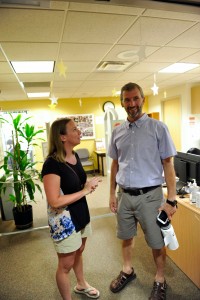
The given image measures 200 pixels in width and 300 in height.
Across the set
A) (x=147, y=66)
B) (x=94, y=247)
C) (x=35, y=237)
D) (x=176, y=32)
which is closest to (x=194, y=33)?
(x=176, y=32)

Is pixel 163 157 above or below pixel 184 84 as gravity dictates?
below

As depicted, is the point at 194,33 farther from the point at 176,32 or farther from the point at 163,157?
the point at 163,157

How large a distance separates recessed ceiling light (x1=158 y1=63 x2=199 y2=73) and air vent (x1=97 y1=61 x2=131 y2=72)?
0.84 meters

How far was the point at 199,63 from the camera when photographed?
356cm

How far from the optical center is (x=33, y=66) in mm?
3195

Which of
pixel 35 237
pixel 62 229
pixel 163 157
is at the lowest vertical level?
pixel 35 237

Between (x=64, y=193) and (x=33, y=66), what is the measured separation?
2438 millimetres

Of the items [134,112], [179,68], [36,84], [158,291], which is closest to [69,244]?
[158,291]

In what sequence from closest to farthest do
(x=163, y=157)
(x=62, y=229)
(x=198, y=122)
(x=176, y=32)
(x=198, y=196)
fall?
(x=62, y=229) < (x=163, y=157) < (x=198, y=196) < (x=176, y=32) < (x=198, y=122)

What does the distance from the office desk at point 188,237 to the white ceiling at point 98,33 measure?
147 cm

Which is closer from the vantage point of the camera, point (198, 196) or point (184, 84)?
point (198, 196)

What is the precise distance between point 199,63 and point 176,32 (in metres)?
1.58

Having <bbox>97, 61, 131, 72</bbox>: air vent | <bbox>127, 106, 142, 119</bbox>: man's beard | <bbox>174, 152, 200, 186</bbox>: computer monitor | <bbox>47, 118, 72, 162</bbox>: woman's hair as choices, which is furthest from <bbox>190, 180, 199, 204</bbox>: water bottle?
<bbox>97, 61, 131, 72</bbox>: air vent

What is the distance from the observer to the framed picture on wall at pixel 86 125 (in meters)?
7.01
